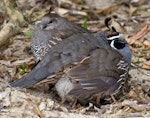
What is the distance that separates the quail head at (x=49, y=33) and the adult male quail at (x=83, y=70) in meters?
0.68

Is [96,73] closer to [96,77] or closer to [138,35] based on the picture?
[96,77]

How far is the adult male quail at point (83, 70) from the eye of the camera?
6285 mm

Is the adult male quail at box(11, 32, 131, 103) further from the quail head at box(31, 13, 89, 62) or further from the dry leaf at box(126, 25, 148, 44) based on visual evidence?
the dry leaf at box(126, 25, 148, 44)

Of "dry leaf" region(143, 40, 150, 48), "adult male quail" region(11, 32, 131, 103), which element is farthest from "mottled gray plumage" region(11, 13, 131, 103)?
"dry leaf" region(143, 40, 150, 48)

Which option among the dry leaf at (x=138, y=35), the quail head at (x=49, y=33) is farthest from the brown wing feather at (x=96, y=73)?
the dry leaf at (x=138, y=35)

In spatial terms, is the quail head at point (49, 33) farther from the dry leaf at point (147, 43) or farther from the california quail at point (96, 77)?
the dry leaf at point (147, 43)

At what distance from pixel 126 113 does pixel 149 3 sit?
4.41 meters

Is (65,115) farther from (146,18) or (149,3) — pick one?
(149,3)

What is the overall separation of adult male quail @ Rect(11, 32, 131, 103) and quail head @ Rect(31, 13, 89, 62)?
2.22ft

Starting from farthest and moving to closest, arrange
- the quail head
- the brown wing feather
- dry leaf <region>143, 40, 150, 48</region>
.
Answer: dry leaf <region>143, 40, 150, 48</region>, the quail head, the brown wing feather

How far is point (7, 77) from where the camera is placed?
23.2ft

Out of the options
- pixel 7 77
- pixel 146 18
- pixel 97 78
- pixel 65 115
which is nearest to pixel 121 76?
pixel 97 78

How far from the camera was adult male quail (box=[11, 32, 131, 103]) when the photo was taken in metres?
6.29

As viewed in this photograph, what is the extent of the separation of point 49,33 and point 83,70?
5.04ft
